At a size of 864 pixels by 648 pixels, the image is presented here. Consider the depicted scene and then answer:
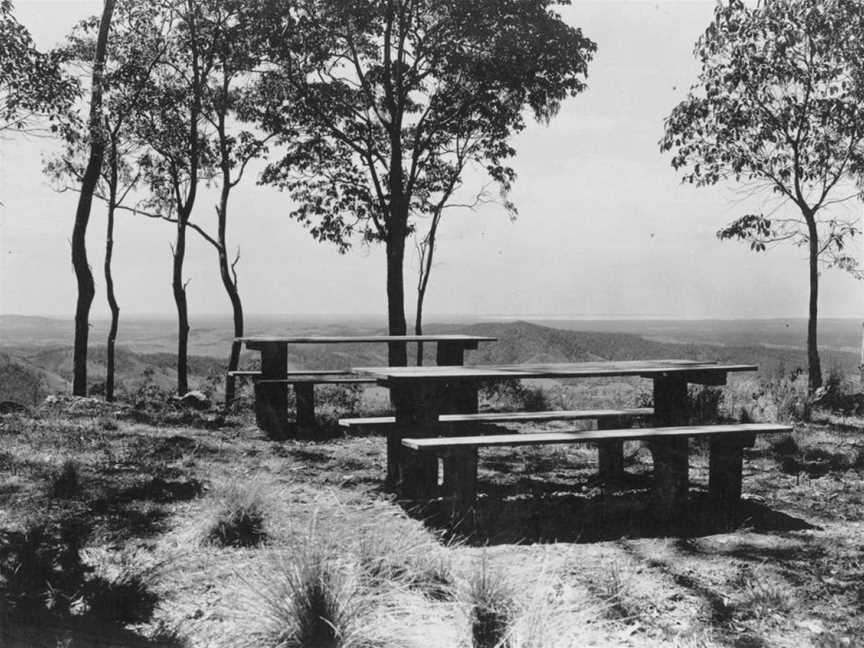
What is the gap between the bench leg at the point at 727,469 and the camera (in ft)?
16.5

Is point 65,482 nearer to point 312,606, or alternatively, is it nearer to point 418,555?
point 418,555

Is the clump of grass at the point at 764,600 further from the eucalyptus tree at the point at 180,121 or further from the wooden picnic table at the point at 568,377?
the eucalyptus tree at the point at 180,121

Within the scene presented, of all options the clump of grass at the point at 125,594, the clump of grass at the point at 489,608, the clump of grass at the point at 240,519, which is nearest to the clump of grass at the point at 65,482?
the clump of grass at the point at 240,519

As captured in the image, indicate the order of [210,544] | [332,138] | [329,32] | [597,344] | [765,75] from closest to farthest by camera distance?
[210,544]
[765,75]
[329,32]
[332,138]
[597,344]

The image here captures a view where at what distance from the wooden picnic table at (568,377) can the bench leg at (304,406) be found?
3.02 m

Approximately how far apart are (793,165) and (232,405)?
9.96 m

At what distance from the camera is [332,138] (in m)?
15.5

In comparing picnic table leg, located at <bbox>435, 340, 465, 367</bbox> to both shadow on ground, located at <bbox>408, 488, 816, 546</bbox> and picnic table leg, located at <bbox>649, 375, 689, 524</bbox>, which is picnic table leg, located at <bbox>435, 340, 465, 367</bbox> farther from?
picnic table leg, located at <bbox>649, 375, 689, 524</bbox>

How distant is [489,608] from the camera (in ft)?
9.45

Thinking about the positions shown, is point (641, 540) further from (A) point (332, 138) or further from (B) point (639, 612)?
(A) point (332, 138)

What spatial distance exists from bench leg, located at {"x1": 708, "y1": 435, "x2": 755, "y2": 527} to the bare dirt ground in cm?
13

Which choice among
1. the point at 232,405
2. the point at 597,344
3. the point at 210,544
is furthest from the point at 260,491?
the point at 597,344

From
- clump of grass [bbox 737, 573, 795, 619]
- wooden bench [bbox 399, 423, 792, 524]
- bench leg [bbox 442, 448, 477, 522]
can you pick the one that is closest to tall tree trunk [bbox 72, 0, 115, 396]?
wooden bench [bbox 399, 423, 792, 524]

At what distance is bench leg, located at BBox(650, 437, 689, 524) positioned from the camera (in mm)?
4922
